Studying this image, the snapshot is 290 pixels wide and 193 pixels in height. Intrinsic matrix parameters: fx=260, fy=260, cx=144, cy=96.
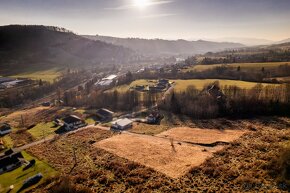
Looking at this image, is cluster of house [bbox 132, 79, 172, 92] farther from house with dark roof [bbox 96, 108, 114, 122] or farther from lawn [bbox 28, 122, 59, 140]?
lawn [bbox 28, 122, 59, 140]

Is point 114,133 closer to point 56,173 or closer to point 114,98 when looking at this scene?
point 56,173

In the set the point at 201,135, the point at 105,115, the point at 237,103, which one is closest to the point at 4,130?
the point at 105,115

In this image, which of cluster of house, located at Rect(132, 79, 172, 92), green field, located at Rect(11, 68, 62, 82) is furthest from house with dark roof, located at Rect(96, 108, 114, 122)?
green field, located at Rect(11, 68, 62, 82)

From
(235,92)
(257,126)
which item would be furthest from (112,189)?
(235,92)

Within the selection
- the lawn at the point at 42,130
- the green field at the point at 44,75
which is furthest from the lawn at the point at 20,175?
the green field at the point at 44,75

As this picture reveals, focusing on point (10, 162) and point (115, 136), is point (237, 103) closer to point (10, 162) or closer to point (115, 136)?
point (115, 136)
